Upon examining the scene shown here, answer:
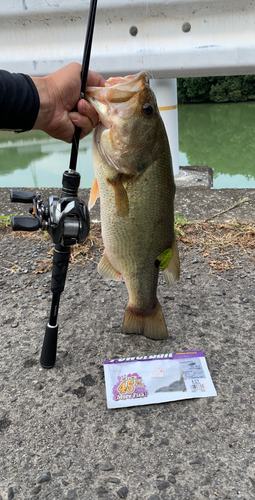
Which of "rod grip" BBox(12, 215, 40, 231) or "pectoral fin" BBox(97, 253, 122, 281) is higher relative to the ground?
"rod grip" BBox(12, 215, 40, 231)

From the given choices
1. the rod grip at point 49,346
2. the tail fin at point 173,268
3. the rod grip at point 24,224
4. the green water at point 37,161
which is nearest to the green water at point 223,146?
the green water at point 37,161

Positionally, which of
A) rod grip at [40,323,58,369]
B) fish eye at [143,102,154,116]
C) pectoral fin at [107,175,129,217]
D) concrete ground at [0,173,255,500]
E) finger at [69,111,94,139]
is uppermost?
fish eye at [143,102,154,116]

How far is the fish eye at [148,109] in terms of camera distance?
175cm

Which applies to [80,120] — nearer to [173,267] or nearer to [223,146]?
[173,267]

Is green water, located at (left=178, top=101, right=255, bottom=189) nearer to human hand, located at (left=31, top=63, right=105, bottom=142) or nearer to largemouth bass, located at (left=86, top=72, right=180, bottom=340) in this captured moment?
largemouth bass, located at (left=86, top=72, right=180, bottom=340)

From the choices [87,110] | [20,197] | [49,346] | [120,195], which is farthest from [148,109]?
[49,346]

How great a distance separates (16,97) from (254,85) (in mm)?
19371

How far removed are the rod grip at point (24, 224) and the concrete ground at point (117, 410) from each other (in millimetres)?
935

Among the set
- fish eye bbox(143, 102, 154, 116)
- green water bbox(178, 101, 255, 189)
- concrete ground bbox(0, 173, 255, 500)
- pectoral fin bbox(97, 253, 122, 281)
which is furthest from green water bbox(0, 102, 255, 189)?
fish eye bbox(143, 102, 154, 116)

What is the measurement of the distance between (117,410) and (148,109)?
5.01ft

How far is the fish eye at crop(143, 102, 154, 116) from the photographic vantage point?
1749 millimetres

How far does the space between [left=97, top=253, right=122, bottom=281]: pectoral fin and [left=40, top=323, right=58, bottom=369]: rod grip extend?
42 centimetres

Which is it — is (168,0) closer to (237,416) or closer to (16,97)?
(16,97)

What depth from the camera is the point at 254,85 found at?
18.2 meters
